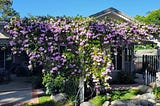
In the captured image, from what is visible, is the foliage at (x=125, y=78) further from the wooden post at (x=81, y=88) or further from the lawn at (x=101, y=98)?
the wooden post at (x=81, y=88)

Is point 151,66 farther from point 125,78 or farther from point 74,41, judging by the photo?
point 74,41

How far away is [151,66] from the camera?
19641 mm

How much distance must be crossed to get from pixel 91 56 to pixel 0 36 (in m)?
6.89

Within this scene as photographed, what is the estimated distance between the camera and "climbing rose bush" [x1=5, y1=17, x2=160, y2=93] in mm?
12227

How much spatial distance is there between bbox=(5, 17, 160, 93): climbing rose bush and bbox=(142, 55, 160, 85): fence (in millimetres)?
5284

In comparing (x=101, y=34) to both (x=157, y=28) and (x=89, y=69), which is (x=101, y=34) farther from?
(x=157, y=28)

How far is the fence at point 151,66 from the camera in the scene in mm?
17516

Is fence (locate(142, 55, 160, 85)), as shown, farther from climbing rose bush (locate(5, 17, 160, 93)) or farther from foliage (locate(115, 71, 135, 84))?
climbing rose bush (locate(5, 17, 160, 93))

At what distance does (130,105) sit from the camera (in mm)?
10758

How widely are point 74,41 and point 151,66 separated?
8.84 m

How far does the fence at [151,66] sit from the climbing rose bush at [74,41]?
17.3 feet

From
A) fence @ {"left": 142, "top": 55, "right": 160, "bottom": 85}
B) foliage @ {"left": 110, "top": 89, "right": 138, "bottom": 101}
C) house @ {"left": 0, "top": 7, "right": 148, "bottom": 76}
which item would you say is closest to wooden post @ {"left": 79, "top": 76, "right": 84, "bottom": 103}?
foliage @ {"left": 110, "top": 89, "right": 138, "bottom": 101}

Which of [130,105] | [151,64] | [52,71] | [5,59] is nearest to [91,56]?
[52,71]

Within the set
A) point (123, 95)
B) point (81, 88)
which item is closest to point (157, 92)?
point (123, 95)
